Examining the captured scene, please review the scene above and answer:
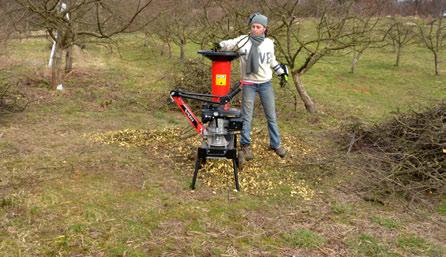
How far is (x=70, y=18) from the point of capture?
930cm

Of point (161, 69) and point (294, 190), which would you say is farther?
point (161, 69)

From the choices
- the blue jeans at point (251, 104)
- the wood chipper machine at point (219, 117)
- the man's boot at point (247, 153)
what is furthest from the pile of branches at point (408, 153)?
the wood chipper machine at point (219, 117)

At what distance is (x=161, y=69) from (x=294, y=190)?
1051 centimetres

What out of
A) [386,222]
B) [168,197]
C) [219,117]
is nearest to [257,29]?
[219,117]

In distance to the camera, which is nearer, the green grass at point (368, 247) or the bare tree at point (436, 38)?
the green grass at point (368, 247)

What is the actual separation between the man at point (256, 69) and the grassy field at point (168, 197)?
361 millimetres

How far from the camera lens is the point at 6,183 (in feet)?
15.5

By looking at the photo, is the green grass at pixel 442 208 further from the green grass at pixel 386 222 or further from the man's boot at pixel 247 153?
the man's boot at pixel 247 153

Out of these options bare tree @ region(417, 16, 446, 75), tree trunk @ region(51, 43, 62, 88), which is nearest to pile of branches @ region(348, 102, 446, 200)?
tree trunk @ region(51, 43, 62, 88)

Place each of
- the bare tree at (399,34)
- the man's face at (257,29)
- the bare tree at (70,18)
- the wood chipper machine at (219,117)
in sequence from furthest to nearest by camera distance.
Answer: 1. the bare tree at (399,34)
2. the bare tree at (70,18)
3. the man's face at (257,29)
4. the wood chipper machine at (219,117)

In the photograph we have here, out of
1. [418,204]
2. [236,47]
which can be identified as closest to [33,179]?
[236,47]

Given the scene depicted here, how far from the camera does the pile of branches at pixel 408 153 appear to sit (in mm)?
4914

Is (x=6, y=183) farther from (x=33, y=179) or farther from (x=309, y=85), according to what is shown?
(x=309, y=85)

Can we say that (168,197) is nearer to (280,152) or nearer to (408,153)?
(280,152)
